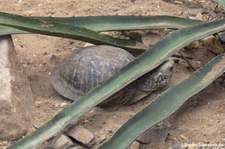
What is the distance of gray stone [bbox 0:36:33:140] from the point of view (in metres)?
2.12

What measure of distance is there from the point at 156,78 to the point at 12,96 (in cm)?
61

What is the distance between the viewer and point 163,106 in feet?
6.61

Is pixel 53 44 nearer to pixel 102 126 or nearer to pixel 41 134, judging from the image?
pixel 102 126

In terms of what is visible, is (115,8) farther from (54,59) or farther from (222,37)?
(222,37)

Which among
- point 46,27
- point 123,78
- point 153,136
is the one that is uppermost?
point 46,27

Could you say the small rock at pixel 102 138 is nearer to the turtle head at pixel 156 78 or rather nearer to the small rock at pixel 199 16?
the turtle head at pixel 156 78

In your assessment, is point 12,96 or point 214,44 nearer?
point 12,96

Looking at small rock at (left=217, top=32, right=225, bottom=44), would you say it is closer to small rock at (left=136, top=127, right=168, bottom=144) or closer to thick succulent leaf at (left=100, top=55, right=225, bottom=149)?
thick succulent leaf at (left=100, top=55, right=225, bottom=149)

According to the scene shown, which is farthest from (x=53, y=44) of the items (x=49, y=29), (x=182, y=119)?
(x=182, y=119)

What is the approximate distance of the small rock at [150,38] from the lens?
2534mm

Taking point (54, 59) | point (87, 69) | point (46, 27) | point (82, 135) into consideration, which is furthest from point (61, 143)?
point (54, 59)

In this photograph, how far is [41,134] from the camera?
191 cm

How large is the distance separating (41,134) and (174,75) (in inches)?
31.8

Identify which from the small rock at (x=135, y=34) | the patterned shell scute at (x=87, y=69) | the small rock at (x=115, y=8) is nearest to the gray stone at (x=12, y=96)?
the patterned shell scute at (x=87, y=69)
